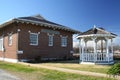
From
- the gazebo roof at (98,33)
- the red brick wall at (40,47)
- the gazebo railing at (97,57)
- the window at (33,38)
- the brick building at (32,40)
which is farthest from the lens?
the window at (33,38)

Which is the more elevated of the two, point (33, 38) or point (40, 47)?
point (33, 38)

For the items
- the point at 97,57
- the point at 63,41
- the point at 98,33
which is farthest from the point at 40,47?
the point at 98,33

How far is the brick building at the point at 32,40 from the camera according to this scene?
20.7 meters

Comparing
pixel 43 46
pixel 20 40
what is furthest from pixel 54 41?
pixel 20 40

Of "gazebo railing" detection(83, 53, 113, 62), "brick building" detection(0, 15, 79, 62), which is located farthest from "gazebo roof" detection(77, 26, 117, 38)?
"brick building" detection(0, 15, 79, 62)

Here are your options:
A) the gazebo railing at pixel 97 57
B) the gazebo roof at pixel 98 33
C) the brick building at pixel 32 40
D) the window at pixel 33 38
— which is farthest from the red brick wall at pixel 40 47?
the gazebo railing at pixel 97 57

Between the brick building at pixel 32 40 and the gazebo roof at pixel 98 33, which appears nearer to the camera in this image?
the gazebo roof at pixel 98 33

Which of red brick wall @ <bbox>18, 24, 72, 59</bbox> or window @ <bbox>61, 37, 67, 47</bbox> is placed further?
window @ <bbox>61, 37, 67, 47</bbox>

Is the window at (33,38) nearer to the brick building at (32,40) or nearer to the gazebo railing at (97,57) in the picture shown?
the brick building at (32,40)

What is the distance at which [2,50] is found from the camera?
965 inches

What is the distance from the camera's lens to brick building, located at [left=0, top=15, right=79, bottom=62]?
67.8 ft

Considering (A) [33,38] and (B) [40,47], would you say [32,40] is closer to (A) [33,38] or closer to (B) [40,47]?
(A) [33,38]

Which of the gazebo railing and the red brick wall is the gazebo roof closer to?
the gazebo railing

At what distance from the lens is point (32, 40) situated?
21828mm
